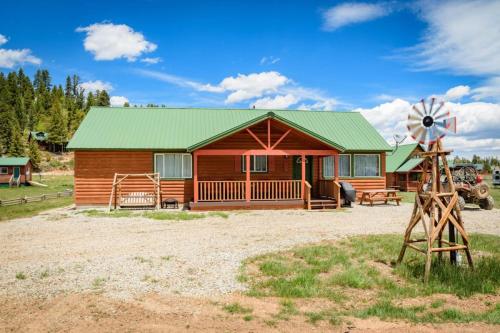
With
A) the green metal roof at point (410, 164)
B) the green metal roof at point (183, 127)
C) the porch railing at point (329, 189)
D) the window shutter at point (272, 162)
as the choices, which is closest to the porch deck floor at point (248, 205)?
the porch railing at point (329, 189)

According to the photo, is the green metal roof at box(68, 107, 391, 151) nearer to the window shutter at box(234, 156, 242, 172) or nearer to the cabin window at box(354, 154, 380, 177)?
the cabin window at box(354, 154, 380, 177)

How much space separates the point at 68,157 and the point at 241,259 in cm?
8072

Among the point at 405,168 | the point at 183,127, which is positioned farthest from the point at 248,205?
the point at 405,168

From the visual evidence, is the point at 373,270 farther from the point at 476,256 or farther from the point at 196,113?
the point at 196,113

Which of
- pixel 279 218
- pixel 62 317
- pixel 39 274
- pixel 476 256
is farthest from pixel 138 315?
pixel 279 218

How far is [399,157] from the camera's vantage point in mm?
36062

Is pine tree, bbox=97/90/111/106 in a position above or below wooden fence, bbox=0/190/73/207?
above

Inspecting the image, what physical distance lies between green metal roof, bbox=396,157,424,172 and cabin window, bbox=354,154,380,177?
44.5 feet

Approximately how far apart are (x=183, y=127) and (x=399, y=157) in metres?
23.7

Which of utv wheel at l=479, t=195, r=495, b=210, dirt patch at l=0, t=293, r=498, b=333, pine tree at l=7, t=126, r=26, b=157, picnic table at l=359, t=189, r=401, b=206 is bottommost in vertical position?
dirt patch at l=0, t=293, r=498, b=333

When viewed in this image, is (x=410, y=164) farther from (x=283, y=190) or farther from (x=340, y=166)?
(x=283, y=190)

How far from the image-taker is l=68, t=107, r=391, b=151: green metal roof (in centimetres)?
1917

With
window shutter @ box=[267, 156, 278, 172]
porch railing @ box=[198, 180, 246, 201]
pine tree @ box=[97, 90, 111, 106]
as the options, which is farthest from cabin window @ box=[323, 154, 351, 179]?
pine tree @ box=[97, 90, 111, 106]

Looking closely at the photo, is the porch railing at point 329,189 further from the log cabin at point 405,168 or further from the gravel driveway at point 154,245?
the log cabin at point 405,168
